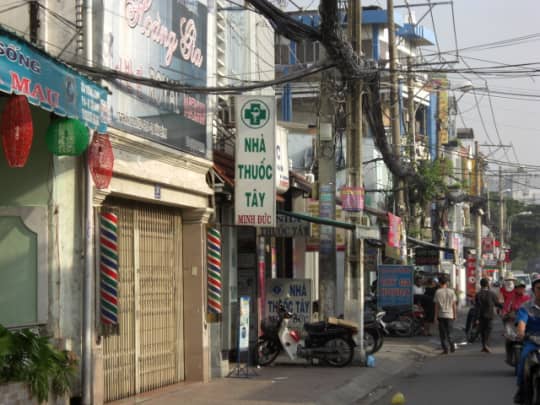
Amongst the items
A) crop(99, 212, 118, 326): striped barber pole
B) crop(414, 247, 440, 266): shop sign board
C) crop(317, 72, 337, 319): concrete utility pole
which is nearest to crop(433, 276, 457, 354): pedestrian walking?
crop(317, 72, 337, 319): concrete utility pole

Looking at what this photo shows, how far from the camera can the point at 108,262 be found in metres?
12.0

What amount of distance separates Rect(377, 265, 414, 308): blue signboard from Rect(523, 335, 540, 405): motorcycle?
16.7 metres

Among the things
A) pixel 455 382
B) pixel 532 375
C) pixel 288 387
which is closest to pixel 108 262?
pixel 288 387

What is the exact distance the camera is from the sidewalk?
13336 millimetres

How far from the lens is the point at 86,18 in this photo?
11578 millimetres

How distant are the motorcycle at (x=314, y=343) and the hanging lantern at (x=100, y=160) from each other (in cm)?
738

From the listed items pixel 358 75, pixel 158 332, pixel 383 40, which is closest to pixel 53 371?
pixel 158 332

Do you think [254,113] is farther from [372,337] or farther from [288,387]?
[372,337]

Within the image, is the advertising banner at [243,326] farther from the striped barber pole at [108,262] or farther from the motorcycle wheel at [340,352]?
the striped barber pole at [108,262]

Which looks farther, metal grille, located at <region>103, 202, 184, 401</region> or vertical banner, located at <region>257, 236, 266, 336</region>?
vertical banner, located at <region>257, 236, 266, 336</region>

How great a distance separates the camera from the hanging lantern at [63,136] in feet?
33.7

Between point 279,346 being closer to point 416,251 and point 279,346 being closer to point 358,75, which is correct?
point 358,75

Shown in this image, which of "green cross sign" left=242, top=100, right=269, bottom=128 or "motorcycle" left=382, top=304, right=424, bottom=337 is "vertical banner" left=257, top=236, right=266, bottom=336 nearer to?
"green cross sign" left=242, top=100, right=269, bottom=128

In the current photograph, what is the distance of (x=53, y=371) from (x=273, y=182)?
20.3 ft
